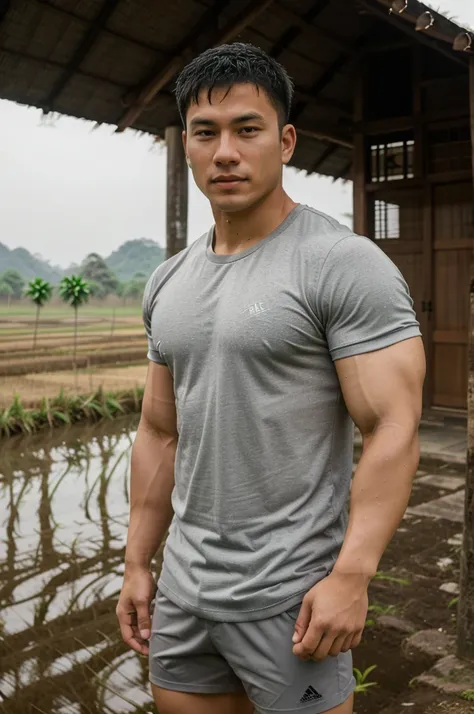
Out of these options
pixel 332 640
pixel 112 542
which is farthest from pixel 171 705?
pixel 112 542

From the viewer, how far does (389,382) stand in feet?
4.31

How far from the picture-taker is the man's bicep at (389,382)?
1.31 metres

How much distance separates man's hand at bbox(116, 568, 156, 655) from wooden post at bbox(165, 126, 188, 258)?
5080 mm

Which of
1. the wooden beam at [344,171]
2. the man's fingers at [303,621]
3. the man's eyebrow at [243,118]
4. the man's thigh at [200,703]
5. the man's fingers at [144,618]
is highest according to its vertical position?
the wooden beam at [344,171]

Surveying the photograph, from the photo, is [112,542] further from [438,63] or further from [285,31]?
[438,63]

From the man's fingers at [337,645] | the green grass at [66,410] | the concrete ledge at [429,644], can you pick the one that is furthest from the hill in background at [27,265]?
the man's fingers at [337,645]

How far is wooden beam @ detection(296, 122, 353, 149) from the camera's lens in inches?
291

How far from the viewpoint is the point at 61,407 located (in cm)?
891

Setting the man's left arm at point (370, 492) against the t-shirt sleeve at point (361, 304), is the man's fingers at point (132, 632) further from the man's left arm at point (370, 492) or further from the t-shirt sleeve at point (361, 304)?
the t-shirt sleeve at point (361, 304)

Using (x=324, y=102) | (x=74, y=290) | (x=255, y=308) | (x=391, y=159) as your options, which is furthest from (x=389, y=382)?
(x=74, y=290)

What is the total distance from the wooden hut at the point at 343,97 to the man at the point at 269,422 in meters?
4.33

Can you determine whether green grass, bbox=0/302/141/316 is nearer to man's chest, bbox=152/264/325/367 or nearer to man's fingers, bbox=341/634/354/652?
man's chest, bbox=152/264/325/367

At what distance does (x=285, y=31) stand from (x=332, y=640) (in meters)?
6.03

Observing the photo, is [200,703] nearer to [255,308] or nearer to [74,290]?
[255,308]
